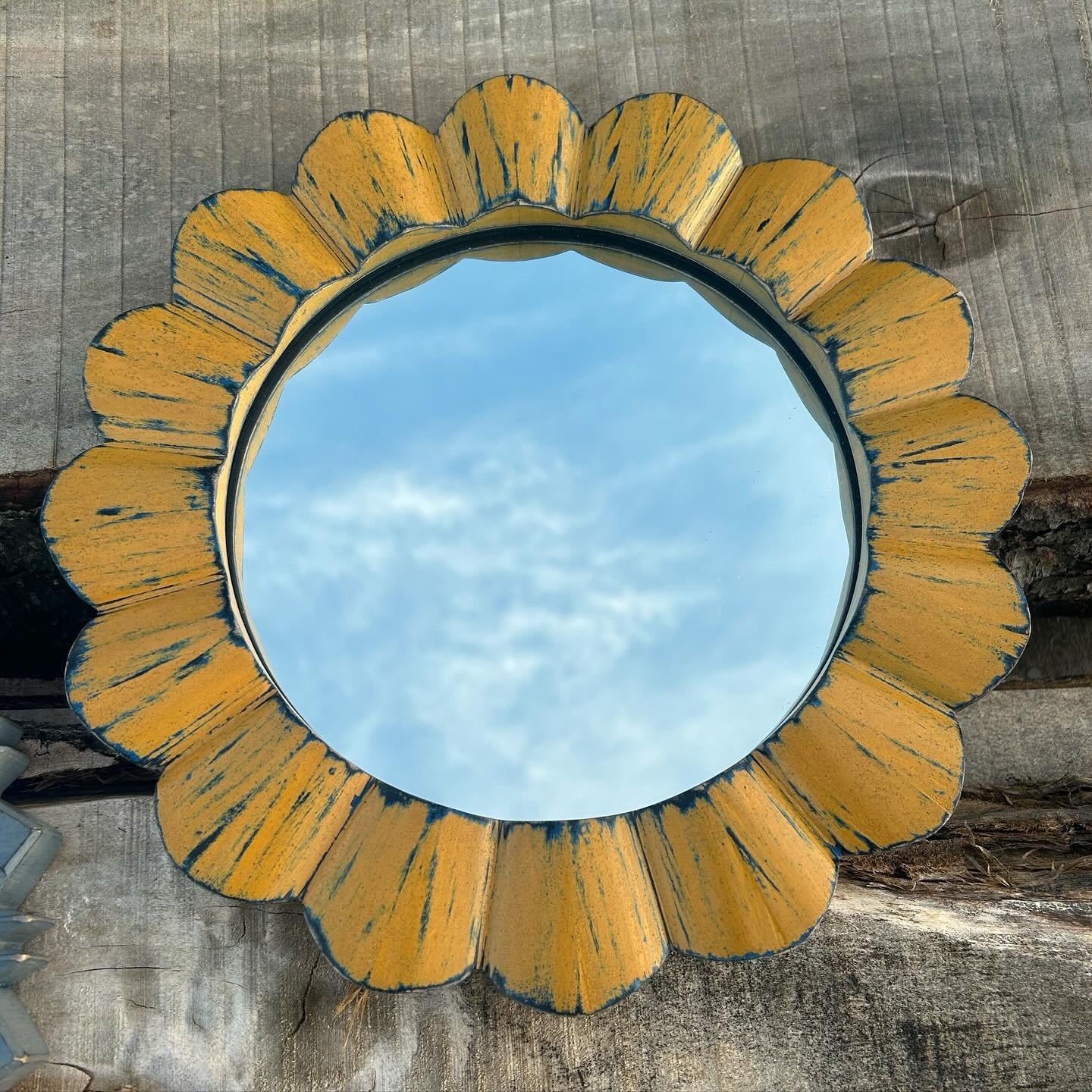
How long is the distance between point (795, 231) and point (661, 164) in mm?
326

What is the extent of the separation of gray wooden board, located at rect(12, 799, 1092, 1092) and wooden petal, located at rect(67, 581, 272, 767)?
0.44 meters

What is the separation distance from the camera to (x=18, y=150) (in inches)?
99.7

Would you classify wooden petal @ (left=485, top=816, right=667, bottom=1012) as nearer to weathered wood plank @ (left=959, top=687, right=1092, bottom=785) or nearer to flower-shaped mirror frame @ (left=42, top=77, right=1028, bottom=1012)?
flower-shaped mirror frame @ (left=42, top=77, right=1028, bottom=1012)

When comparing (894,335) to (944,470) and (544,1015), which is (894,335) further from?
(544,1015)

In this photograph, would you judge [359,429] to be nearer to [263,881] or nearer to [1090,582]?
[263,881]

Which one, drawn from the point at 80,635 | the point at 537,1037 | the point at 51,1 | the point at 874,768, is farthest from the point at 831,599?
the point at 51,1

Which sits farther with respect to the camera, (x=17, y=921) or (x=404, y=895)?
(x=17, y=921)

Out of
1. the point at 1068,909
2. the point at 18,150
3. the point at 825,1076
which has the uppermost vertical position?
the point at 18,150

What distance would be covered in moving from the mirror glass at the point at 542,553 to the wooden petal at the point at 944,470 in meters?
0.11

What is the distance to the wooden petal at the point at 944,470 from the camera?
6.41ft

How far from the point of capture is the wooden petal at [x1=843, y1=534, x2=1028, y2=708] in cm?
192

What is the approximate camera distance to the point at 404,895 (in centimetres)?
180

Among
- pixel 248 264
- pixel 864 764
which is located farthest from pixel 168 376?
pixel 864 764

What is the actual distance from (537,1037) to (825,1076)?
0.60 m
